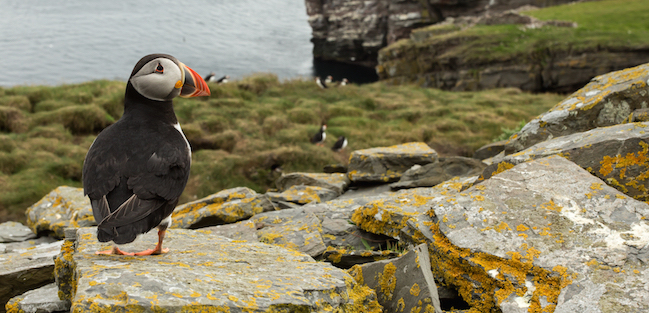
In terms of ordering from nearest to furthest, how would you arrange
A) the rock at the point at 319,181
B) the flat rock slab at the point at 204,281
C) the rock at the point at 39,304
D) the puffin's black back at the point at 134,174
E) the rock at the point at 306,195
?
the flat rock slab at the point at 204,281 → the puffin's black back at the point at 134,174 → the rock at the point at 39,304 → the rock at the point at 306,195 → the rock at the point at 319,181

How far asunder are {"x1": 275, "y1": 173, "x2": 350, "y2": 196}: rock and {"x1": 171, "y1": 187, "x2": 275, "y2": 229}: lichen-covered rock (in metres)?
2.05

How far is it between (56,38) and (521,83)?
72.3 metres

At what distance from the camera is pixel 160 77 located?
14.6ft

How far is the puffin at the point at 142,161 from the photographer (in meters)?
3.73

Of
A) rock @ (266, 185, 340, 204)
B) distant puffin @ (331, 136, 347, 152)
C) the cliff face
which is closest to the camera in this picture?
rock @ (266, 185, 340, 204)

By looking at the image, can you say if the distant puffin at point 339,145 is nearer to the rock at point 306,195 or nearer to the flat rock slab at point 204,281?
the rock at point 306,195

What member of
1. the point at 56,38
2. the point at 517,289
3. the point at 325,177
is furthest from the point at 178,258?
the point at 56,38

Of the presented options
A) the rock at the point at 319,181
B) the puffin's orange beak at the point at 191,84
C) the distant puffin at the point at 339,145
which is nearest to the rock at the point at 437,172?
the rock at the point at 319,181

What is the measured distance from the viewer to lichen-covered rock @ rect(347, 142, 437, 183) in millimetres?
9836

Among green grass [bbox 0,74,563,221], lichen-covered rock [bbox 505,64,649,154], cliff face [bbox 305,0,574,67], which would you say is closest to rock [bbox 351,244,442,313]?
lichen-covered rock [bbox 505,64,649,154]

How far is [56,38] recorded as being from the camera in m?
71.1

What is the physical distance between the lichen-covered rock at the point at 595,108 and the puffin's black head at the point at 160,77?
5.67 m

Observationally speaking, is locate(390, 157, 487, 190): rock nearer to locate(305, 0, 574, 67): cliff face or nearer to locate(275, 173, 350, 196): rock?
locate(275, 173, 350, 196): rock

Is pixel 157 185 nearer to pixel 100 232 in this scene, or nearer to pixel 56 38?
pixel 100 232
